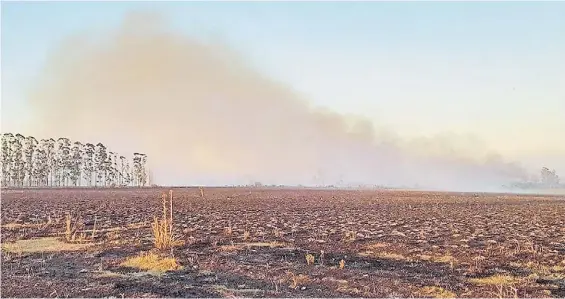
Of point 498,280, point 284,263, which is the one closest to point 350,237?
point 284,263

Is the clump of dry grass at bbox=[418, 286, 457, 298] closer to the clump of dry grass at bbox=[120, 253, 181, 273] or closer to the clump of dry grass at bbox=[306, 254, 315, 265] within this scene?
the clump of dry grass at bbox=[306, 254, 315, 265]

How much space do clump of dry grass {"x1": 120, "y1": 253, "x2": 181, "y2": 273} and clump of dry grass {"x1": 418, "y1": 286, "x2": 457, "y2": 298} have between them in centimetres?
574

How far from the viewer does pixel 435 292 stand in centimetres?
985

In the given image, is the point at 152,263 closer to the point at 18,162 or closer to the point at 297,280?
the point at 297,280

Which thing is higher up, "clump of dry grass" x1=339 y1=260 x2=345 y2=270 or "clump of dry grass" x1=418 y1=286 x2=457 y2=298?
"clump of dry grass" x1=339 y1=260 x2=345 y2=270

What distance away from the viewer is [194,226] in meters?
21.5

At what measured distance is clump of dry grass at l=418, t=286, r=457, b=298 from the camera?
9.62m

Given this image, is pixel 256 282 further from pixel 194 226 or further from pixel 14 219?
pixel 14 219

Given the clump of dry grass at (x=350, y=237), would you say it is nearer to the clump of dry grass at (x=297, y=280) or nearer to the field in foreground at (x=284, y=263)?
the field in foreground at (x=284, y=263)

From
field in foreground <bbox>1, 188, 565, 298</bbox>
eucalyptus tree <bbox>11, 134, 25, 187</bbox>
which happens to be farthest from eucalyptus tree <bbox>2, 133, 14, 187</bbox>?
field in foreground <bbox>1, 188, 565, 298</bbox>

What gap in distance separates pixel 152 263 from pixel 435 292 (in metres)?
6.77

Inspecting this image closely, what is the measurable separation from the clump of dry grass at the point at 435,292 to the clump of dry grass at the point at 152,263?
5.74 metres

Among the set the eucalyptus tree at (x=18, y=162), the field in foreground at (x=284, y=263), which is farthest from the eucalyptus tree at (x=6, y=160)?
the field in foreground at (x=284, y=263)

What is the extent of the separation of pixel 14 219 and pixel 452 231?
2015 cm
